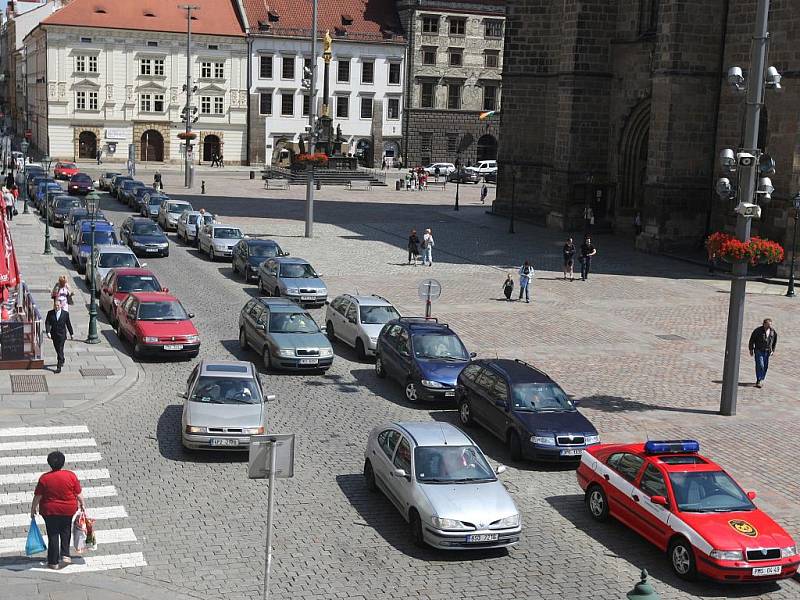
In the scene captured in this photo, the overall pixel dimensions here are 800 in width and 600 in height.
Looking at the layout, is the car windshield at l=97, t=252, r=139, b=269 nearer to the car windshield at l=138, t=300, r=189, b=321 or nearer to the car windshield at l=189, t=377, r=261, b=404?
the car windshield at l=138, t=300, r=189, b=321

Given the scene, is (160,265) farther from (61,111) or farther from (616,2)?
(61,111)

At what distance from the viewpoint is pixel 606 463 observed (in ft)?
52.6

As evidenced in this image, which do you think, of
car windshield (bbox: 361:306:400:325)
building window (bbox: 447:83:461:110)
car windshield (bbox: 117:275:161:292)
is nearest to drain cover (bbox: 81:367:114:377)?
car windshield (bbox: 117:275:161:292)

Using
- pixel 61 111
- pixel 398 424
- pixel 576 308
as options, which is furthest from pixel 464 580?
pixel 61 111

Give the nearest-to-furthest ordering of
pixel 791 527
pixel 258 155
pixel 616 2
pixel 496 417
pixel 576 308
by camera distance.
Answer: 1. pixel 791 527
2. pixel 496 417
3. pixel 576 308
4. pixel 616 2
5. pixel 258 155

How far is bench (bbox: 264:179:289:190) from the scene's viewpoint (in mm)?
71537

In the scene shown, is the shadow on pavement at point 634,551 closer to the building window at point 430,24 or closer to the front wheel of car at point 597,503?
the front wheel of car at point 597,503

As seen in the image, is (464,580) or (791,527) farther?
(791,527)

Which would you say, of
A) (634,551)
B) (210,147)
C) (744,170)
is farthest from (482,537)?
(210,147)

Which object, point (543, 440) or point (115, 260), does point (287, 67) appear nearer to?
point (115, 260)

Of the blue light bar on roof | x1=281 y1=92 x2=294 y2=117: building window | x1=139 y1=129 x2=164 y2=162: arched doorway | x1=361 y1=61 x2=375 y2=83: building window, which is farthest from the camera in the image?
x1=361 y1=61 x2=375 y2=83: building window

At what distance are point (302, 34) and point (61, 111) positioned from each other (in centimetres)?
1939

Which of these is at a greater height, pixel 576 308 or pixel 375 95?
pixel 375 95

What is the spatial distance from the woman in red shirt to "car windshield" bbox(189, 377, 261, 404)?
206 inches
